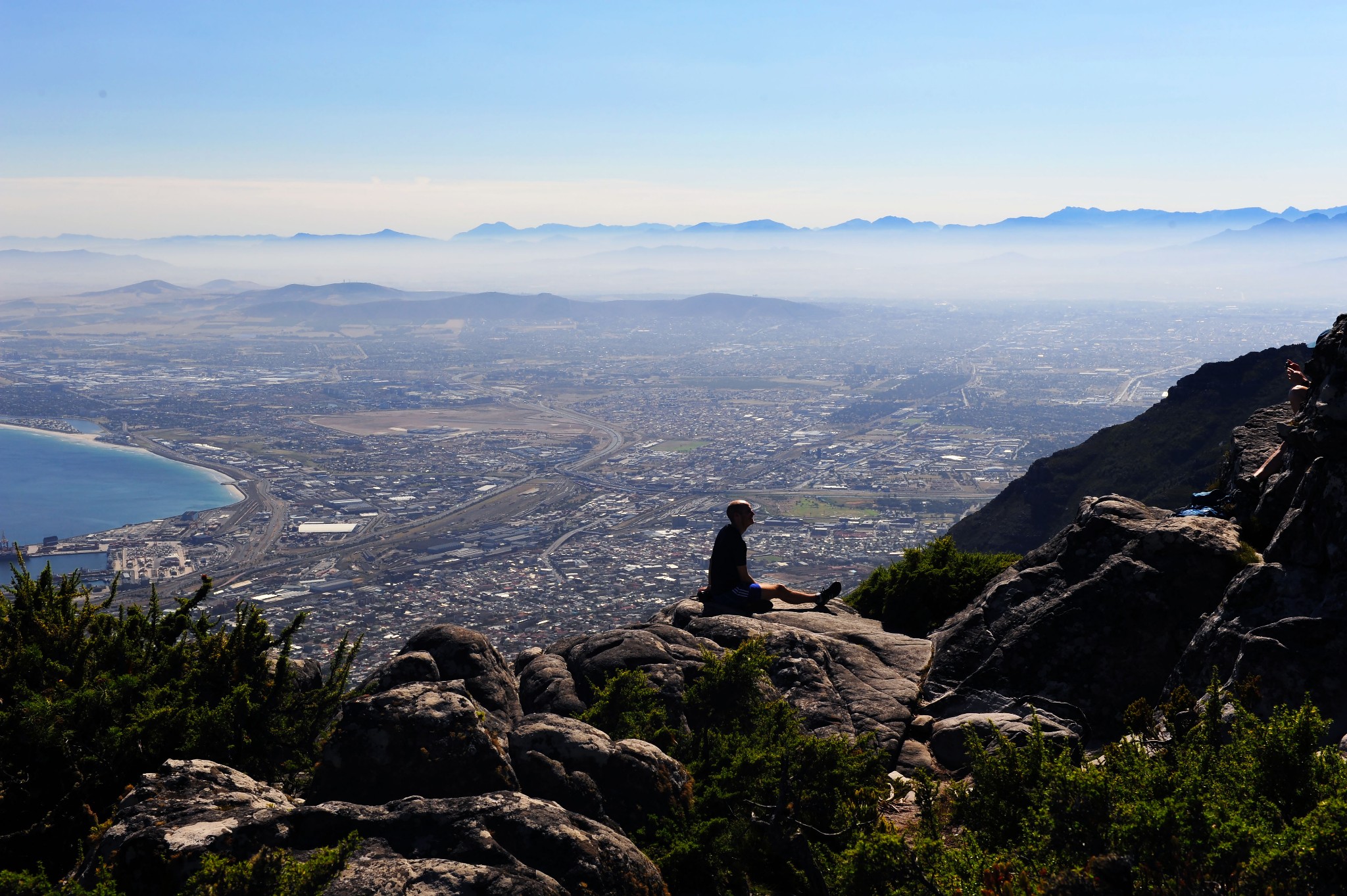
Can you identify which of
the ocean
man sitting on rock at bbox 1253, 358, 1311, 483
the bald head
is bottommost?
the ocean

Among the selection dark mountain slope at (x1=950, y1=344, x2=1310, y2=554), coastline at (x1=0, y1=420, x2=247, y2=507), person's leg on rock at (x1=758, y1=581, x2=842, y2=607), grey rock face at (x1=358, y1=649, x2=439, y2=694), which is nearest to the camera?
grey rock face at (x1=358, y1=649, x2=439, y2=694)

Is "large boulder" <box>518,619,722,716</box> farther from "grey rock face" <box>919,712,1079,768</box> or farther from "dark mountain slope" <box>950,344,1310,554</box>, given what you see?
"dark mountain slope" <box>950,344,1310,554</box>

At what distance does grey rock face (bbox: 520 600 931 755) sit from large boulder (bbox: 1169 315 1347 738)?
3.55 metres

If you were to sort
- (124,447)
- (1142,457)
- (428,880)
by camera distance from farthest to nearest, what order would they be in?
(124,447)
(1142,457)
(428,880)

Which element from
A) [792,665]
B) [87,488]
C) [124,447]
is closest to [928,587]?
[792,665]

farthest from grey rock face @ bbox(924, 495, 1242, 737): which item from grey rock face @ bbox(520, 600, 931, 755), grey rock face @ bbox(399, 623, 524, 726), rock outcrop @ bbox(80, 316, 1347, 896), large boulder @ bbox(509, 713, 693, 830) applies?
grey rock face @ bbox(399, 623, 524, 726)

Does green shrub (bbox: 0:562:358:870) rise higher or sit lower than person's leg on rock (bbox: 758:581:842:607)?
higher

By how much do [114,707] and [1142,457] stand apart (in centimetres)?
4828

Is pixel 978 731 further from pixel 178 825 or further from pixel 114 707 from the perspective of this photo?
pixel 114 707

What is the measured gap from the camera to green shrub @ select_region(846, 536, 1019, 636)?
50.4 ft

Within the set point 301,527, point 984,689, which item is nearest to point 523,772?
point 984,689

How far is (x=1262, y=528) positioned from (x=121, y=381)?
711 feet

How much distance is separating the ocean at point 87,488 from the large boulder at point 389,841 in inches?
3408

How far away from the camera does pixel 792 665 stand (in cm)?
1205
